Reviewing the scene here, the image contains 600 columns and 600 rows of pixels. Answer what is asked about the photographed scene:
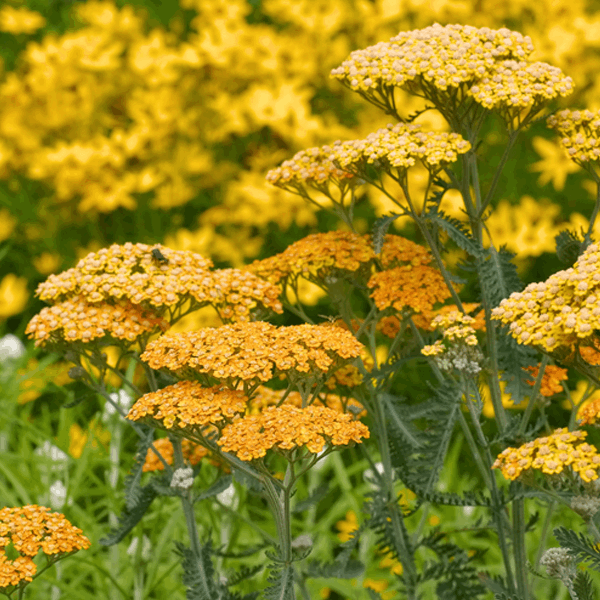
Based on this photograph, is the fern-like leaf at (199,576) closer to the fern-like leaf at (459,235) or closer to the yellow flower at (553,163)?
the fern-like leaf at (459,235)

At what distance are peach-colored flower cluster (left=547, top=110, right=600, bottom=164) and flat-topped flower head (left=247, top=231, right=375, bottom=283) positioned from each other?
56 centimetres

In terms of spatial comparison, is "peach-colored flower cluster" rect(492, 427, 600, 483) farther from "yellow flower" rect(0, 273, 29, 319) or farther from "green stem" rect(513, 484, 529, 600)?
"yellow flower" rect(0, 273, 29, 319)

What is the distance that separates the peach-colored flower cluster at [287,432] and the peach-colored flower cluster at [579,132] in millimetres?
902

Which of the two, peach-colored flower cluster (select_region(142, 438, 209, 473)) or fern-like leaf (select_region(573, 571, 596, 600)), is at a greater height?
fern-like leaf (select_region(573, 571, 596, 600))

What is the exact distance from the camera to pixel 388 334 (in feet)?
8.25

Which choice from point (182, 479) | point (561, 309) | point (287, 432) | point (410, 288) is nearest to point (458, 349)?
point (410, 288)

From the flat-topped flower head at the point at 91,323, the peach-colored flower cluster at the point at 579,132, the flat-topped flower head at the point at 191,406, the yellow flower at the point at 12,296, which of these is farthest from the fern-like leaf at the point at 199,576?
the yellow flower at the point at 12,296

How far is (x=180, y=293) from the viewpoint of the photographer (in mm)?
2203

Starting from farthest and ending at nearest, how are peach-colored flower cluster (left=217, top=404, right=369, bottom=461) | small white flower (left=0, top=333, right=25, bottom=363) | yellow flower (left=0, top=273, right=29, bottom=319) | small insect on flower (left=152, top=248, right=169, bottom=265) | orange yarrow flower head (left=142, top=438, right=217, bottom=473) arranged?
yellow flower (left=0, top=273, right=29, bottom=319)
small white flower (left=0, top=333, right=25, bottom=363)
orange yarrow flower head (left=142, top=438, right=217, bottom=473)
small insect on flower (left=152, top=248, right=169, bottom=265)
peach-colored flower cluster (left=217, top=404, right=369, bottom=461)

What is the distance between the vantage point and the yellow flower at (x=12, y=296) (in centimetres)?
479

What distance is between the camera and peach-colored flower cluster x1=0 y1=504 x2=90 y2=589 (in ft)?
5.62

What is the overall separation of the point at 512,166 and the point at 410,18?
958 mm

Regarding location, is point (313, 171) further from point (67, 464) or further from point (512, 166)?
point (512, 166)

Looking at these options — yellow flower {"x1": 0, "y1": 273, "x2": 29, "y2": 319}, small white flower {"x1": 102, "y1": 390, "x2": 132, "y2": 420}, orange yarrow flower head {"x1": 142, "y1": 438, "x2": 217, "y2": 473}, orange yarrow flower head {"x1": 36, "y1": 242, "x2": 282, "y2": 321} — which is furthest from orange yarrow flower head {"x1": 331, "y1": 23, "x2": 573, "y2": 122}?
yellow flower {"x1": 0, "y1": 273, "x2": 29, "y2": 319}
